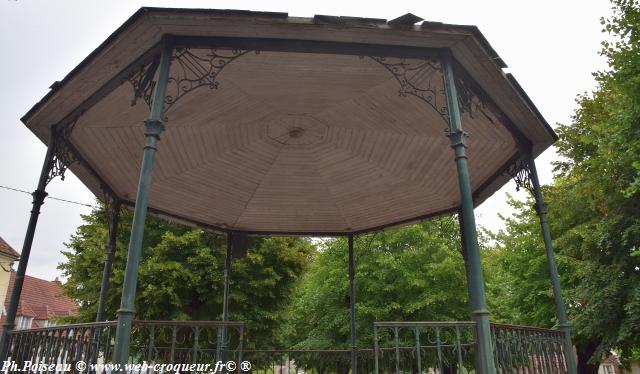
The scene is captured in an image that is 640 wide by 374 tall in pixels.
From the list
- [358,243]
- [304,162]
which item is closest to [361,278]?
[358,243]

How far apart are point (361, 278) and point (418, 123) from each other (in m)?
12.7

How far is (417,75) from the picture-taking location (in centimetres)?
605

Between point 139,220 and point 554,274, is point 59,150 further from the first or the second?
point 554,274

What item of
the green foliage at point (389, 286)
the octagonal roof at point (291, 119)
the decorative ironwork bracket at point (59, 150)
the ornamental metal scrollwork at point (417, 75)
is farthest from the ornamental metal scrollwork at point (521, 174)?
the green foliage at point (389, 286)

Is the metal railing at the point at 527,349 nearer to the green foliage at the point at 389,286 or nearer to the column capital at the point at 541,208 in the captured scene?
the column capital at the point at 541,208

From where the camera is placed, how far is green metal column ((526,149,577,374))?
6.10 metres

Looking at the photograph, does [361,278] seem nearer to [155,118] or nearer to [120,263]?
[120,263]

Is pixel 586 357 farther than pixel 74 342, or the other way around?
pixel 586 357

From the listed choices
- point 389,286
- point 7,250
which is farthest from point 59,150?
point 7,250

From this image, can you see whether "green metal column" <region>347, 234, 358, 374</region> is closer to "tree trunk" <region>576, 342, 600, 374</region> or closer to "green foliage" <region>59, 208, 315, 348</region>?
"green foliage" <region>59, 208, 315, 348</region>

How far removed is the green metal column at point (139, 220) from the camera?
3.85m

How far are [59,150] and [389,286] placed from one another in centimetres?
1396

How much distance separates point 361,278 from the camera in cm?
1900

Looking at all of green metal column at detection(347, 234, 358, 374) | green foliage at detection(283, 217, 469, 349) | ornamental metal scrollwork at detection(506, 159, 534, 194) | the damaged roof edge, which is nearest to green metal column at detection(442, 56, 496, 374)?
the damaged roof edge
